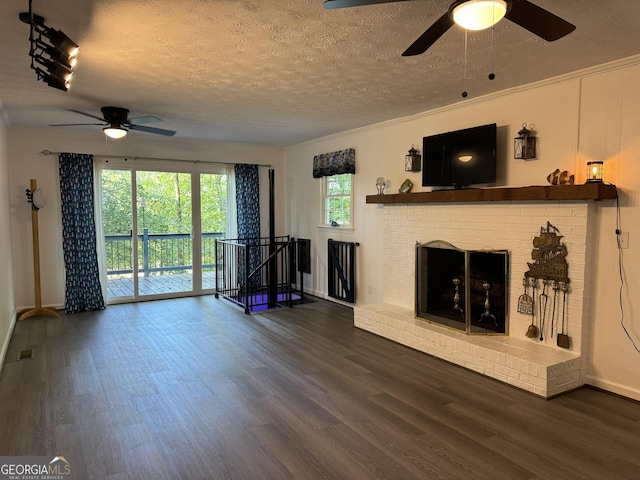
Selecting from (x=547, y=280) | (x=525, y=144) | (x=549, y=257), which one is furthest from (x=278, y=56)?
(x=547, y=280)

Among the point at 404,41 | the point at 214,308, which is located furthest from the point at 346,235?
the point at 404,41

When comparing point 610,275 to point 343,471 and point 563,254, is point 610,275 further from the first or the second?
point 343,471

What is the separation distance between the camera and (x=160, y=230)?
21.8 feet

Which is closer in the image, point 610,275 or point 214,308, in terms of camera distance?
point 610,275

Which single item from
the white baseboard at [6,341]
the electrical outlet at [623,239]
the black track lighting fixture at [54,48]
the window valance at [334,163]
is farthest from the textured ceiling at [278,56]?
the white baseboard at [6,341]

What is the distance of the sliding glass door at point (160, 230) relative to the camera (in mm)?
6340

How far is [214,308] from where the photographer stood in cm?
609

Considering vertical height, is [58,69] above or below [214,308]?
above

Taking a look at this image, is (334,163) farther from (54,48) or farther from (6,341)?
(6,341)

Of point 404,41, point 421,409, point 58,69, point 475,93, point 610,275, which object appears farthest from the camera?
point 475,93

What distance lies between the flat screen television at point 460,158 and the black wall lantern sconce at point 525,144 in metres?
0.23

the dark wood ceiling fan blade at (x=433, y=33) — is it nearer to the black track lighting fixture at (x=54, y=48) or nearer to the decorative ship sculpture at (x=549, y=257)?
the black track lighting fixture at (x=54, y=48)

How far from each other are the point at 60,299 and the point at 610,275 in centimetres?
643

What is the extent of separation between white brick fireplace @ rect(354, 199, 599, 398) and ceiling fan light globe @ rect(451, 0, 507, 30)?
2142 millimetres
